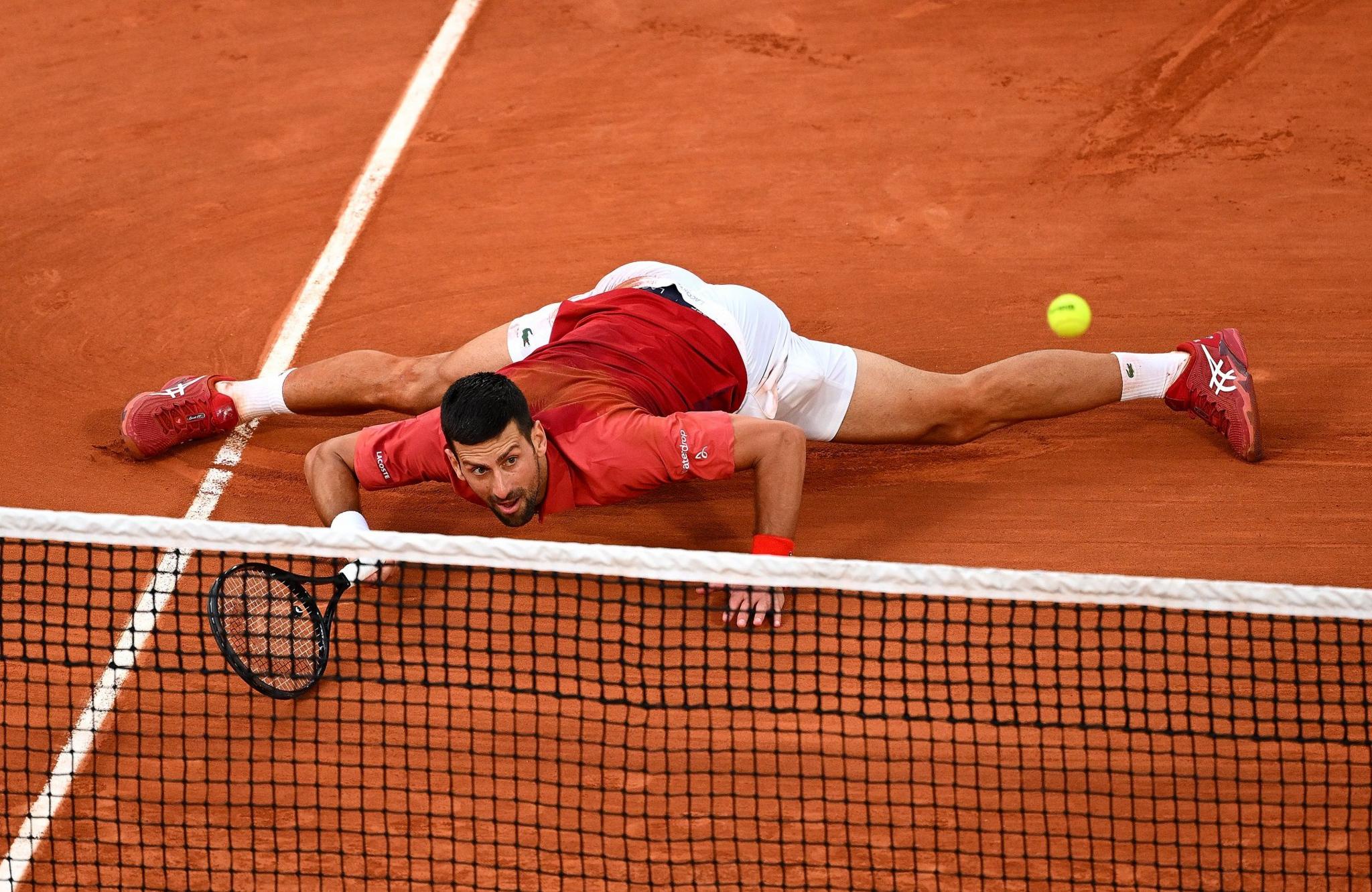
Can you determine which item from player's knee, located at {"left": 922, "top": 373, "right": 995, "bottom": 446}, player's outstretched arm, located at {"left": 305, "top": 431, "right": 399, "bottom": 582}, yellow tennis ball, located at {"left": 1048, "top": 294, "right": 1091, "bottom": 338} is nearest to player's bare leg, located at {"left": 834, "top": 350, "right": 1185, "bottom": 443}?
player's knee, located at {"left": 922, "top": 373, "right": 995, "bottom": 446}

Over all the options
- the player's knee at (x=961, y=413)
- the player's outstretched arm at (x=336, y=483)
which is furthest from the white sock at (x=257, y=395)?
the player's knee at (x=961, y=413)

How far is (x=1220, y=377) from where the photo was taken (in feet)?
19.5

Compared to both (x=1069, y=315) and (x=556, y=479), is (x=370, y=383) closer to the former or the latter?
(x=556, y=479)

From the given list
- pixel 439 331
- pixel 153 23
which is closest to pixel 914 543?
pixel 439 331

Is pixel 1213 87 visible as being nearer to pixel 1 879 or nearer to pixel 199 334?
pixel 199 334

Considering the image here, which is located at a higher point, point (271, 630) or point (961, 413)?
point (961, 413)

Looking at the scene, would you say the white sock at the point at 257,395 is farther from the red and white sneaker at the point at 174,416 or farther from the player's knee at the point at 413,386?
the player's knee at the point at 413,386

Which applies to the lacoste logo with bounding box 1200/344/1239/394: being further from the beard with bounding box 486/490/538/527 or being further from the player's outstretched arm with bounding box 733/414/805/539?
the beard with bounding box 486/490/538/527

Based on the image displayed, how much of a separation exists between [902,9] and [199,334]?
175 inches

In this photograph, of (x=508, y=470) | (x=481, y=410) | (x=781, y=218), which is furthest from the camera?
(x=781, y=218)

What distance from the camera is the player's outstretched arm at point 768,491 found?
5168 mm

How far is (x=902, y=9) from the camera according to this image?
848 centimetres

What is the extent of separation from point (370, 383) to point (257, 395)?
0.52m

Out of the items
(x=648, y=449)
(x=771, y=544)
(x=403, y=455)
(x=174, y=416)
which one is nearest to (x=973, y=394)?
(x=771, y=544)
